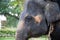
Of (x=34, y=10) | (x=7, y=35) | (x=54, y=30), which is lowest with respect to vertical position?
(x=7, y=35)

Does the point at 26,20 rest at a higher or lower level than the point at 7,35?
higher

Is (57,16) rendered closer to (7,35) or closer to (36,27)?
(36,27)

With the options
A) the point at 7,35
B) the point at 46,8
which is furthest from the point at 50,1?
the point at 7,35

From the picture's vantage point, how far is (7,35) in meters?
15.1

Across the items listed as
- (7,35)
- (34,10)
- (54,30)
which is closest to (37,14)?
(34,10)

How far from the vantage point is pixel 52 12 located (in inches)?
54.2

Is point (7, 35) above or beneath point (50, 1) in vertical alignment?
beneath

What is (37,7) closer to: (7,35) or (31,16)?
(31,16)

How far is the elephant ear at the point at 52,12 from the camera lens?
53.9 inches

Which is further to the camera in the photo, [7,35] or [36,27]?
[7,35]

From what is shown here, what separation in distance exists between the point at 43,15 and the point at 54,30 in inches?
4.7

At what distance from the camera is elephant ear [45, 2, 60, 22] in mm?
1368

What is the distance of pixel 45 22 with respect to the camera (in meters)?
1.39

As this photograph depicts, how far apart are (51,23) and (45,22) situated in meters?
0.04
